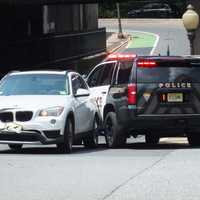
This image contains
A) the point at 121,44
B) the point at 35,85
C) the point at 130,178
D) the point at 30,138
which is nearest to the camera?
the point at 130,178

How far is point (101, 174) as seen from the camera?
40.8 feet

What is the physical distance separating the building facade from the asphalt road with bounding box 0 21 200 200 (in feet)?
85.1

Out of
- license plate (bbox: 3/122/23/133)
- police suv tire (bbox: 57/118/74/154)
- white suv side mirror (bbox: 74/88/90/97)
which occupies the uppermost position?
white suv side mirror (bbox: 74/88/90/97)

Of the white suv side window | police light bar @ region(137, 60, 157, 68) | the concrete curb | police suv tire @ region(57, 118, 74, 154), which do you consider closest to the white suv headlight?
police suv tire @ region(57, 118, 74, 154)

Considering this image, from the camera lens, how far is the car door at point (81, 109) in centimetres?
1662

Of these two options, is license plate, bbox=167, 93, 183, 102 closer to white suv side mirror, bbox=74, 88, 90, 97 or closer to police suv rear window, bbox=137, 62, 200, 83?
police suv rear window, bbox=137, 62, 200, 83

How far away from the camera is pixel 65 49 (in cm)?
5000

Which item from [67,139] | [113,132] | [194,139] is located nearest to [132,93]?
[113,132]

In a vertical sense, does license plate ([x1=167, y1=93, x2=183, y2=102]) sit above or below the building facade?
above

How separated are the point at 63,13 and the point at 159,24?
16.3m

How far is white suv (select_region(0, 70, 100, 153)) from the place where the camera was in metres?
15.5

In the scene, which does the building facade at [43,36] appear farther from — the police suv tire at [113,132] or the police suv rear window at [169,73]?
the police suv rear window at [169,73]

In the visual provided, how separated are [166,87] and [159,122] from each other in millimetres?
733

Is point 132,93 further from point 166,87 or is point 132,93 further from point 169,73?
point 169,73
